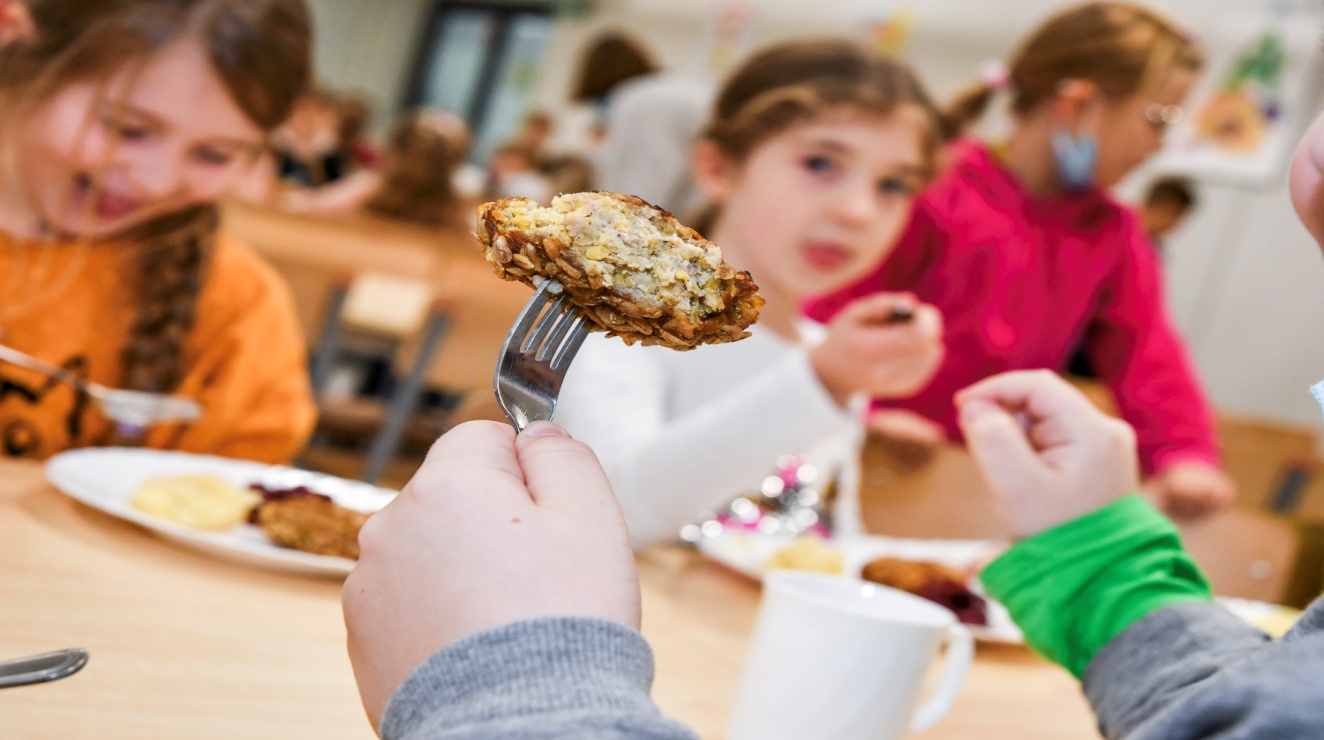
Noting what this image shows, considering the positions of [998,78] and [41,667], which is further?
[998,78]

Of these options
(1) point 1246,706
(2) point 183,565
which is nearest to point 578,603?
(1) point 1246,706

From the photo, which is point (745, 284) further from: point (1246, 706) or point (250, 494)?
point (250, 494)

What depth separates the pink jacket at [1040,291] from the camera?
1731mm

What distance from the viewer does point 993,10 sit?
16.5 feet

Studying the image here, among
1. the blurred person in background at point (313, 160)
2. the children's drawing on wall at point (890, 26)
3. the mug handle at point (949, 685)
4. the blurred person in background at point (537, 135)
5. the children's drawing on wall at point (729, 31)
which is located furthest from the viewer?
the blurred person in background at point (537, 135)

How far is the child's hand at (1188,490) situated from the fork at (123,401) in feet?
4.00

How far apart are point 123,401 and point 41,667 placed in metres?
0.65

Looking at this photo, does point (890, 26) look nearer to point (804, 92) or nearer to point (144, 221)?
point (804, 92)

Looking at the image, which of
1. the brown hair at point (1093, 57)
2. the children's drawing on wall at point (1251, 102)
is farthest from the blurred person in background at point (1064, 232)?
the children's drawing on wall at point (1251, 102)

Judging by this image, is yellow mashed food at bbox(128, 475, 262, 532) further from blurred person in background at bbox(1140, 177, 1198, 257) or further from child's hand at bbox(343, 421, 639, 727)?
blurred person in background at bbox(1140, 177, 1198, 257)

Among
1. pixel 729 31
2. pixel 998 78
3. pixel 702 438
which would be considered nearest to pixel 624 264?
pixel 702 438

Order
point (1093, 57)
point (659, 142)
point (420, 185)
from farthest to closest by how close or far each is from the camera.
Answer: point (420, 185) → point (659, 142) → point (1093, 57)

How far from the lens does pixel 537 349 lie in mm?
369

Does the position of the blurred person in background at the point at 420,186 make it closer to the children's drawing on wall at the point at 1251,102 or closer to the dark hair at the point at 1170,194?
the dark hair at the point at 1170,194
